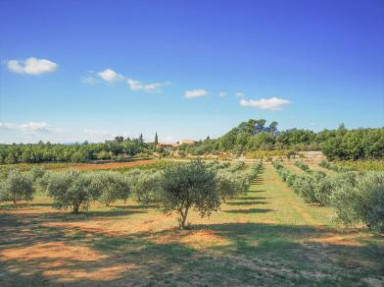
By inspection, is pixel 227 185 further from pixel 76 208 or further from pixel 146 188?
pixel 76 208

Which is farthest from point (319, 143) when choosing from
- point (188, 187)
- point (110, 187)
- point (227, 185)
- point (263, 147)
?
point (188, 187)

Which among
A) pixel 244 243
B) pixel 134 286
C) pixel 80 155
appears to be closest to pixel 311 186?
pixel 244 243

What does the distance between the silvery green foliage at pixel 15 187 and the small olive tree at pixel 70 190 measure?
33.6 feet

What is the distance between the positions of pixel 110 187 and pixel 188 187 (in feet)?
64.1

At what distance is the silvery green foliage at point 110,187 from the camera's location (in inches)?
1593

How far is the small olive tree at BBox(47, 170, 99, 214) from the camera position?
36381 millimetres

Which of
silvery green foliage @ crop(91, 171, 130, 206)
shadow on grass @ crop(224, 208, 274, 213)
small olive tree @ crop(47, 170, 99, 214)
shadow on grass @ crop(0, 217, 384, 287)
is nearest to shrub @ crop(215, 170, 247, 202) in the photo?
shadow on grass @ crop(224, 208, 274, 213)

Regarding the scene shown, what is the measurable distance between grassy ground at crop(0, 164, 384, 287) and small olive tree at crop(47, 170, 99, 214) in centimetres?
419

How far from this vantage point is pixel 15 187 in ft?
147

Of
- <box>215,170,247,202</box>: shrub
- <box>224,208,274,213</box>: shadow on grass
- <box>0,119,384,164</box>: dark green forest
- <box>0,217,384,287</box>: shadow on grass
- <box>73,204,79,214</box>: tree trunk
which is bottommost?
<box>224,208,274,213</box>: shadow on grass

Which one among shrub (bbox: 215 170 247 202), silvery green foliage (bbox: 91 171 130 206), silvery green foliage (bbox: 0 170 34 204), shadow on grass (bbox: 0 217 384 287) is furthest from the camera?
silvery green foliage (bbox: 0 170 34 204)

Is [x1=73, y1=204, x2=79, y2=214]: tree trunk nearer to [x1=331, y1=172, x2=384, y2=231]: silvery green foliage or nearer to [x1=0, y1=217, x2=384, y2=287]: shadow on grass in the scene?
[x1=0, y1=217, x2=384, y2=287]: shadow on grass

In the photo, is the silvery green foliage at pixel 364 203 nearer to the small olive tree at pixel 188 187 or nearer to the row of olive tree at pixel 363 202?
the row of olive tree at pixel 363 202

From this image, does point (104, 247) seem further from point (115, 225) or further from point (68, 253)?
point (115, 225)
